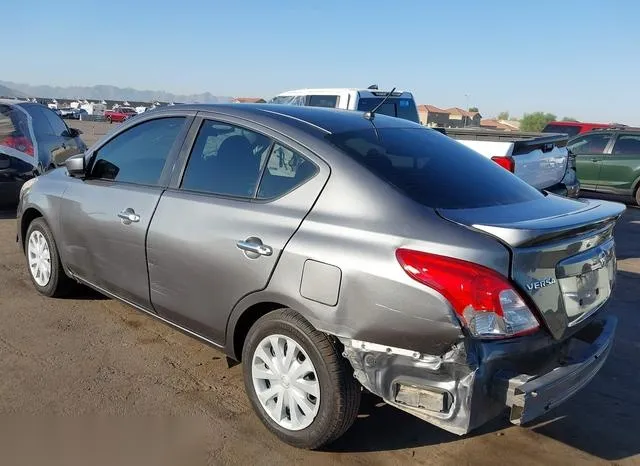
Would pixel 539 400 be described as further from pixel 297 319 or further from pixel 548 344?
pixel 297 319

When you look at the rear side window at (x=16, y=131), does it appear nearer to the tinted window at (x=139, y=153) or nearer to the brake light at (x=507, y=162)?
the tinted window at (x=139, y=153)

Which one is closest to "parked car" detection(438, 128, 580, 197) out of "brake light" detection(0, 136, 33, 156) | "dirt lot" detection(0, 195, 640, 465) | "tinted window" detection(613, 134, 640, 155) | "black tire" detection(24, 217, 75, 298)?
"dirt lot" detection(0, 195, 640, 465)

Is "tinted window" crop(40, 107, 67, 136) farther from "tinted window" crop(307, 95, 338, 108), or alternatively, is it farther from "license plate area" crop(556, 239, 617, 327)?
"license plate area" crop(556, 239, 617, 327)

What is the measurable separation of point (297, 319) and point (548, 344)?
45.8 inches

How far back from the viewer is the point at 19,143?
8.09m


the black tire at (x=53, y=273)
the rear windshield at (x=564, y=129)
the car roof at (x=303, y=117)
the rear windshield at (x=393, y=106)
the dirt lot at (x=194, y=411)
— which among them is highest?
the rear windshield at (x=393, y=106)

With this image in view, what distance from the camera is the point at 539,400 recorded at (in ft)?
7.99

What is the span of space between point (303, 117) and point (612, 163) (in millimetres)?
11123

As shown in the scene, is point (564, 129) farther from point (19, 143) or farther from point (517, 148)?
point (19, 143)

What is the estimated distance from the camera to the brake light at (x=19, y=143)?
806 centimetres

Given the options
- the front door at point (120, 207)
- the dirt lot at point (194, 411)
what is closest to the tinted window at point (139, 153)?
the front door at point (120, 207)

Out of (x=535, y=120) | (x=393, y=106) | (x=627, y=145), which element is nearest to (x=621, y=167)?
(x=627, y=145)

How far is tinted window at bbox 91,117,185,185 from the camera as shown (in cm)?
376

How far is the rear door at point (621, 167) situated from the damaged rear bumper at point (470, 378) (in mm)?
11124
